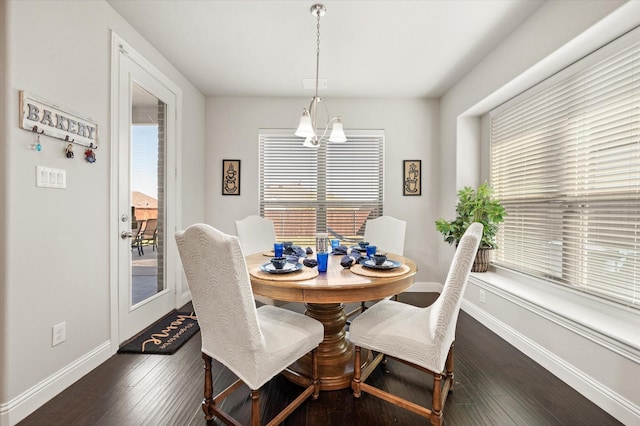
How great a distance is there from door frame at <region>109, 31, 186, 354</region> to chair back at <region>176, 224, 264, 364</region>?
4.38ft

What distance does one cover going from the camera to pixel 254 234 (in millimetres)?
2887

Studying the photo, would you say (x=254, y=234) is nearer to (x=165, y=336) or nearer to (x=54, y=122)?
(x=165, y=336)

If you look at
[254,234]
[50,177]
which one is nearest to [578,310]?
[254,234]

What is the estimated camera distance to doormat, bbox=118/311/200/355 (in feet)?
7.25

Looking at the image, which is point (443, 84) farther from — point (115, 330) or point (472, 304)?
point (115, 330)

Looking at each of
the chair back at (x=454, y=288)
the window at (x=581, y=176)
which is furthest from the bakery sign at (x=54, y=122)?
the window at (x=581, y=176)

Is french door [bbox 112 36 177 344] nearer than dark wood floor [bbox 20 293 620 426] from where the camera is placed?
No

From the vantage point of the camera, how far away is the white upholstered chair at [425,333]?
1.34 metres

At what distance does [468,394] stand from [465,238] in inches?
43.1

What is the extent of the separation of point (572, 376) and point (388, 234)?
1667 mm

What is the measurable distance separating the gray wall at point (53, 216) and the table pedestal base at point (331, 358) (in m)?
1.44

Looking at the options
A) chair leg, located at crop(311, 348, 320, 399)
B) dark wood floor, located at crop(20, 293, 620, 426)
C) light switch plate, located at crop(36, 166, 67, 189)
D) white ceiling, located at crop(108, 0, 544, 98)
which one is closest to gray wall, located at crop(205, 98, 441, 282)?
white ceiling, located at crop(108, 0, 544, 98)

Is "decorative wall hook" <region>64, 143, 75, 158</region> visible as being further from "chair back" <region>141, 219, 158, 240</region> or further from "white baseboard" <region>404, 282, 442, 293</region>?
"white baseboard" <region>404, 282, 442, 293</region>

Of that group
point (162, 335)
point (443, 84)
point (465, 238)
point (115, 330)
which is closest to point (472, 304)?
point (465, 238)
